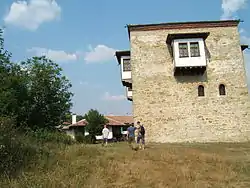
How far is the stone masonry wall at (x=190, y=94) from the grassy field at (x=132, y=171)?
29.4 ft

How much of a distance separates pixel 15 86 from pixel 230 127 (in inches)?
643

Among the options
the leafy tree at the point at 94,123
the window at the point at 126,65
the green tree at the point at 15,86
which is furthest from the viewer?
the leafy tree at the point at 94,123

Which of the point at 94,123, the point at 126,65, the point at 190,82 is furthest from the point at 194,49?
the point at 94,123

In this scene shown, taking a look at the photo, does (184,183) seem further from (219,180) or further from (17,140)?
(17,140)

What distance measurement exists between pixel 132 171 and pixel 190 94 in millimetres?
12978

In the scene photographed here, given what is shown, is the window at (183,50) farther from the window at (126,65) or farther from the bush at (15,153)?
the bush at (15,153)

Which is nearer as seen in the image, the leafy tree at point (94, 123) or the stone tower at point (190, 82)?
the stone tower at point (190, 82)

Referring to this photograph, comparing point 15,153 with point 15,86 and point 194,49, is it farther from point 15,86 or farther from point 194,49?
point 194,49

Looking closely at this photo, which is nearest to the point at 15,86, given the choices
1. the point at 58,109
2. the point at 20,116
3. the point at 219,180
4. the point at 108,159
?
the point at 20,116

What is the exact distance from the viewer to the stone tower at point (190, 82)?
21.7 m

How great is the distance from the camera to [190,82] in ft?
73.6

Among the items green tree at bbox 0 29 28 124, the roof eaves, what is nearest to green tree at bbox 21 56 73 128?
green tree at bbox 0 29 28 124

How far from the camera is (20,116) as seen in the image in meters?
21.9

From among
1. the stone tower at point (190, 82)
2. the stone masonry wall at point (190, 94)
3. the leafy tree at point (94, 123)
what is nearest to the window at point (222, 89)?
the stone tower at point (190, 82)
